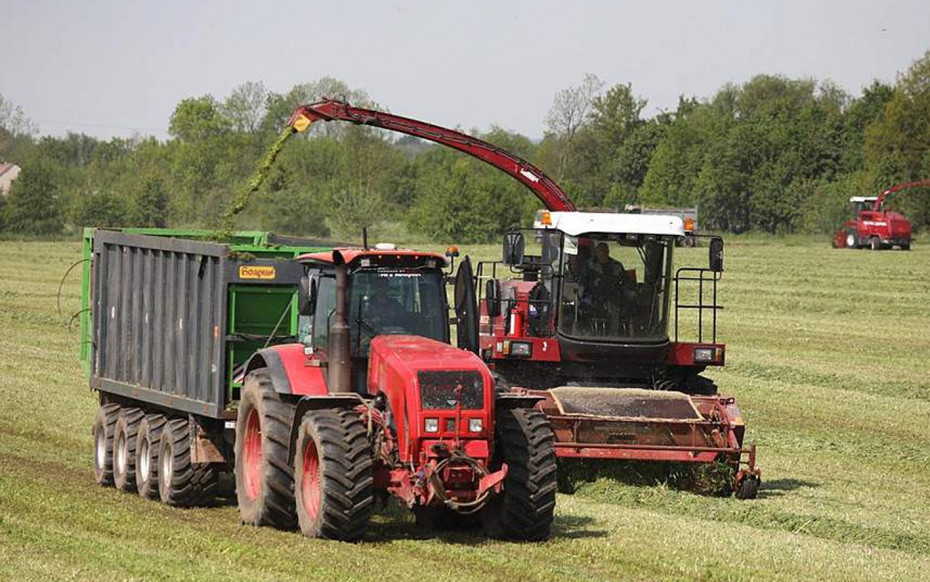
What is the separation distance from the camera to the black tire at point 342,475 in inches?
383

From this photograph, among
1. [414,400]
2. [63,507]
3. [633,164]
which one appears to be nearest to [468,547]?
[414,400]

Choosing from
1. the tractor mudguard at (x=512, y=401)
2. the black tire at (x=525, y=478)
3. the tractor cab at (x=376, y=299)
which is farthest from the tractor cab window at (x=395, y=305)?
the black tire at (x=525, y=478)

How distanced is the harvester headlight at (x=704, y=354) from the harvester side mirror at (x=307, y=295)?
515 centimetres

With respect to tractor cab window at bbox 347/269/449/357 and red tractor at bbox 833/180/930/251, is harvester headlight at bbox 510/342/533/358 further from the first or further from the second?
red tractor at bbox 833/180/930/251

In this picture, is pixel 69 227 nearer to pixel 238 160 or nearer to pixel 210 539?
pixel 238 160

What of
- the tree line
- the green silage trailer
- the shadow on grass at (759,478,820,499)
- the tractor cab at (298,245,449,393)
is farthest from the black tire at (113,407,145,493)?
the tree line

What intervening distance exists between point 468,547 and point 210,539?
5.70 ft

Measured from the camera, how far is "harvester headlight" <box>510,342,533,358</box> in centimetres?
1462

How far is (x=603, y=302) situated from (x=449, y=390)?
5373 mm

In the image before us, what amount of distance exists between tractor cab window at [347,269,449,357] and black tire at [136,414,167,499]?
3.31 metres

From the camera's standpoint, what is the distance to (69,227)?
71250mm

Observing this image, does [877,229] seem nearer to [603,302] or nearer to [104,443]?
[603,302]

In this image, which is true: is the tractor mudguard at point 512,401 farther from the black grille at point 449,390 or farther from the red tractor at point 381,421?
the black grille at point 449,390

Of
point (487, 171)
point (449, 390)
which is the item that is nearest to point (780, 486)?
point (449, 390)
